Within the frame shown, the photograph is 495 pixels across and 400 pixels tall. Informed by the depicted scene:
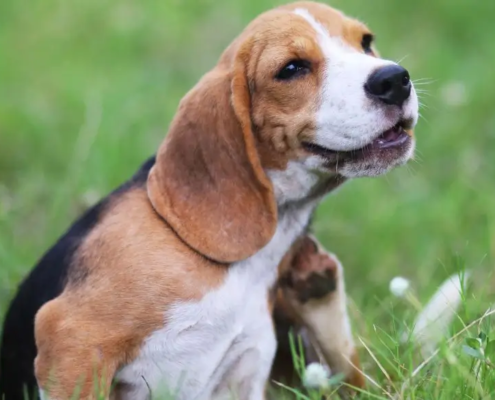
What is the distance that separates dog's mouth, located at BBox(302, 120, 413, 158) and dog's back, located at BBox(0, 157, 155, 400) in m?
0.75

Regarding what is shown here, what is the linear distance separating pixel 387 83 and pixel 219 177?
0.78m

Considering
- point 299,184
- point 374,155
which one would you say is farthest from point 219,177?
point 374,155

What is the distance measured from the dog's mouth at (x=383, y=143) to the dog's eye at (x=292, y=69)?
28cm

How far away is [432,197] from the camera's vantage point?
698 cm

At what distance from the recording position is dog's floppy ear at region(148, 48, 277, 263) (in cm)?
415

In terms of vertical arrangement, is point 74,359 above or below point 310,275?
above

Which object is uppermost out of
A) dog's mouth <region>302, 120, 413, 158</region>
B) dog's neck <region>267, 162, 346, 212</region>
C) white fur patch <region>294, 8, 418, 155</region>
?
white fur patch <region>294, 8, 418, 155</region>

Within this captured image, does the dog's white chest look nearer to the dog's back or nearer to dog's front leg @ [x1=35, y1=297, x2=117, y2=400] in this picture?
dog's front leg @ [x1=35, y1=297, x2=117, y2=400]

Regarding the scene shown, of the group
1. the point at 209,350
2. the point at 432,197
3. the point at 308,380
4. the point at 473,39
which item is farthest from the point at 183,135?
the point at 473,39

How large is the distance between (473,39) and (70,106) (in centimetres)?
368

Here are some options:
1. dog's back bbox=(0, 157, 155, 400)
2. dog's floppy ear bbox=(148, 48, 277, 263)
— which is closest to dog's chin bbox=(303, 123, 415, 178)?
dog's floppy ear bbox=(148, 48, 277, 263)

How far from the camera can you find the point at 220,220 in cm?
418

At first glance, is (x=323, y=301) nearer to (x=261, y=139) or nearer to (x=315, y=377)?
(x=261, y=139)

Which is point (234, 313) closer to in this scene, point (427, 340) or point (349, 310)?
point (427, 340)
